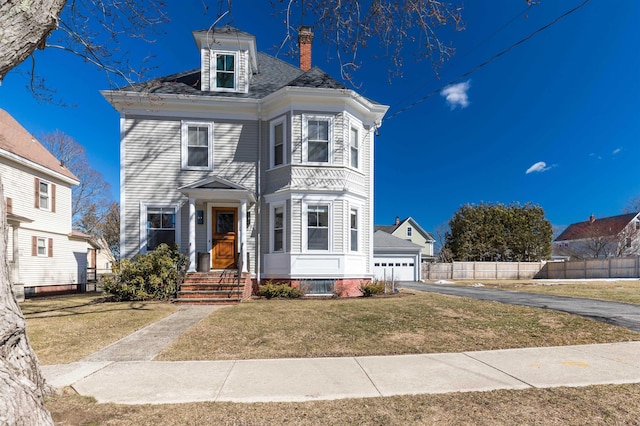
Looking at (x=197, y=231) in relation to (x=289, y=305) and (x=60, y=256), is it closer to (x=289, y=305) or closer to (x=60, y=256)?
(x=289, y=305)

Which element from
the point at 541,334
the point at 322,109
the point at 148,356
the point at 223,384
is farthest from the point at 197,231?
the point at 541,334

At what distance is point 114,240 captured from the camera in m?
32.9

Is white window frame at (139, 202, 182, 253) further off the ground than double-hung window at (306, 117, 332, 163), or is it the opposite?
double-hung window at (306, 117, 332, 163)

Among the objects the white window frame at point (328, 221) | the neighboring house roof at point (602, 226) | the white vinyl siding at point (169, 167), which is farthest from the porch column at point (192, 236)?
the neighboring house roof at point (602, 226)

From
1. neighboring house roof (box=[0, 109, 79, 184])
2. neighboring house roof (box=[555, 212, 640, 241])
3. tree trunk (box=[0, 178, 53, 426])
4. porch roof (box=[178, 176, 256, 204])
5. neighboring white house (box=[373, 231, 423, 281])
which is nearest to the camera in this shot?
tree trunk (box=[0, 178, 53, 426])

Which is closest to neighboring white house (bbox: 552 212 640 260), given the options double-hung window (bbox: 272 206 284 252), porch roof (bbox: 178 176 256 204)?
double-hung window (bbox: 272 206 284 252)

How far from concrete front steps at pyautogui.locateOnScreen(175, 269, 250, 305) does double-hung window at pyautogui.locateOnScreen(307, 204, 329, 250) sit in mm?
2622

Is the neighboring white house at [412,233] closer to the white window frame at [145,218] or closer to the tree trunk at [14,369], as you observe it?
the white window frame at [145,218]

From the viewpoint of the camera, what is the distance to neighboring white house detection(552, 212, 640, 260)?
130ft

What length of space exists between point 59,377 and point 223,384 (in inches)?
78.9

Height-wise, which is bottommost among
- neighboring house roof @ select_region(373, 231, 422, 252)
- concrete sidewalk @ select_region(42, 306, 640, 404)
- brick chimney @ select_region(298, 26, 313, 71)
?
concrete sidewalk @ select_region(42, 306, 640, 404)

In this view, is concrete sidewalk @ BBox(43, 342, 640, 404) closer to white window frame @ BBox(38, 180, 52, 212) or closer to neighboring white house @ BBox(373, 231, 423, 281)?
white window frame @ BBox(38, 180, 52, 212)

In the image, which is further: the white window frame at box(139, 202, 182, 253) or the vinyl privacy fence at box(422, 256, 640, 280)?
the vinyl privacy fence at box(422, 256, 640, 280)

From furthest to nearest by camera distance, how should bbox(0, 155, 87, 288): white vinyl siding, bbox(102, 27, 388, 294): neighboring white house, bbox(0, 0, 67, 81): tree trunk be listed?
bbox(0, 155, 87, 288): white vinyl siding → bbox(102, 27, 388, 294): neighboring white house → bbox(0, 0, 67, 81): tree trunk
